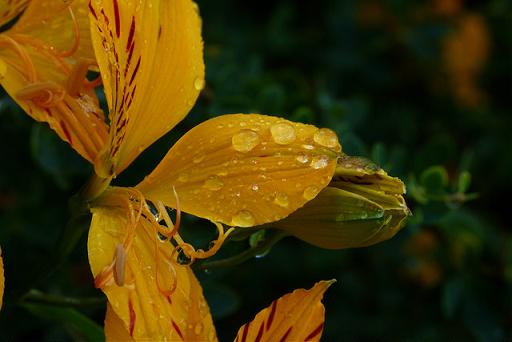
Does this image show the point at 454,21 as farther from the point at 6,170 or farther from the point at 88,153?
the point at 88,153

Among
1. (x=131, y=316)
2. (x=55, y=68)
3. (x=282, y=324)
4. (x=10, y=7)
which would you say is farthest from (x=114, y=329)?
(x=10, y=7)

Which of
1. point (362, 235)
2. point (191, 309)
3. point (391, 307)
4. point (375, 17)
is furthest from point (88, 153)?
point (375, 17)

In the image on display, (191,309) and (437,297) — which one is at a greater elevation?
(191,309)

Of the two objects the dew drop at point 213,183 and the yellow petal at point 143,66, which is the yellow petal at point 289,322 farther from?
the yellow petal at point 143,66

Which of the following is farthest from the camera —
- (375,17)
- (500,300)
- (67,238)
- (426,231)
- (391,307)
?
(375,17)

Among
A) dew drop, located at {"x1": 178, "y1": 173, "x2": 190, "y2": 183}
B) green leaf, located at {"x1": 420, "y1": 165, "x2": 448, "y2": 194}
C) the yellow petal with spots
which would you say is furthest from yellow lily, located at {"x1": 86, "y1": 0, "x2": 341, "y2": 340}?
green leaf, located at {"x1": 420, "y1": 165, "x2": 448, "y2": 194}

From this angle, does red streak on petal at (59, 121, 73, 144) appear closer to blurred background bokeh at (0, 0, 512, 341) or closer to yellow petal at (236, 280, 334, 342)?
blurred background bokeh at (0, 0, 512, 341)
